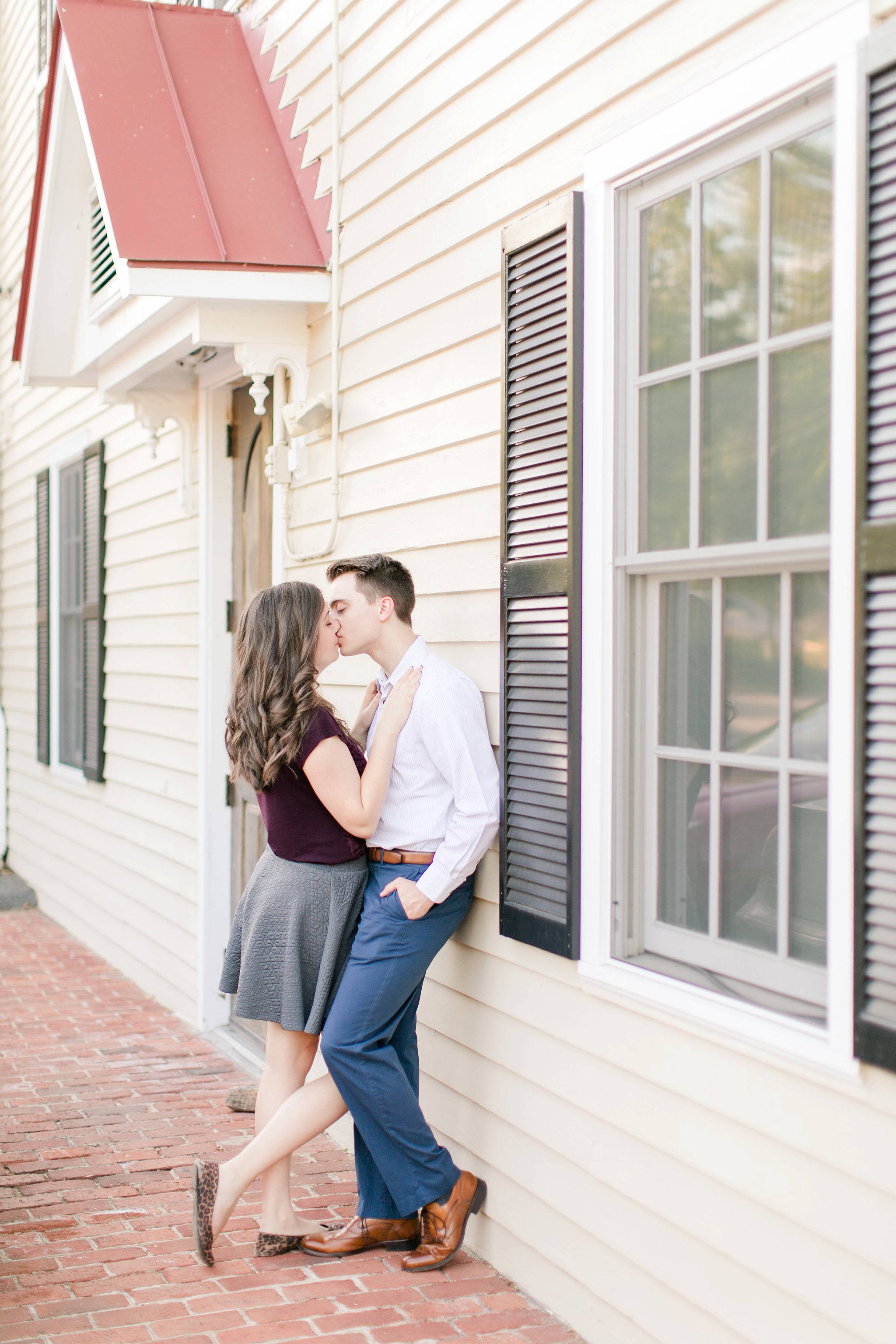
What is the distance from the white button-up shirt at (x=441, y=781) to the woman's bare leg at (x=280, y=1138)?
663 mm

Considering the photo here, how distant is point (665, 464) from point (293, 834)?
4.86 ft

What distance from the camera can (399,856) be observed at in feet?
11.5

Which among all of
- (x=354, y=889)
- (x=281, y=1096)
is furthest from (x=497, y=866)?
(x=281, y=1096)

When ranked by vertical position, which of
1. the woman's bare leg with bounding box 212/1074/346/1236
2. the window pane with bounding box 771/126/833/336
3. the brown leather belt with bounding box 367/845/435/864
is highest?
the window pane with bounding box 771/126/833/336

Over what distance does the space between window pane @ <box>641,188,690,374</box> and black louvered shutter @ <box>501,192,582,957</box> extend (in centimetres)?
18

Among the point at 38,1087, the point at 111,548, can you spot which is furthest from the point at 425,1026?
the point at 111,548

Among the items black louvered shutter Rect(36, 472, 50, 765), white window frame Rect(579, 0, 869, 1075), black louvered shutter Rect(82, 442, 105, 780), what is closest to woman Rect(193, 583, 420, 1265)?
white window frame Rect(579, 0, 869, 1075)

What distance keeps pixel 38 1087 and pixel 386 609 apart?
2831 mm

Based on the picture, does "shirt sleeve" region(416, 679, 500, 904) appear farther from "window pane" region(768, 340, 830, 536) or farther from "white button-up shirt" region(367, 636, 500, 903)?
"window pane" region(768, 340, 830, 536)

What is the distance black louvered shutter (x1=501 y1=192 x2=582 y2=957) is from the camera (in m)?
3.03

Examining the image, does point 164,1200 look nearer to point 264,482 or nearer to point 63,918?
point 264,482

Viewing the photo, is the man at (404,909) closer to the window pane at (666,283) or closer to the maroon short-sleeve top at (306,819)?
the maroon short-sleeve top at (306,819)

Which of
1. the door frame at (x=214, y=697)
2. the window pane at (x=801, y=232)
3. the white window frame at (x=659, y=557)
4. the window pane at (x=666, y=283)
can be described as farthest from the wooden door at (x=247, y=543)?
the window pane at (x=801, y=232)

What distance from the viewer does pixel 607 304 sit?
9.59 feet
